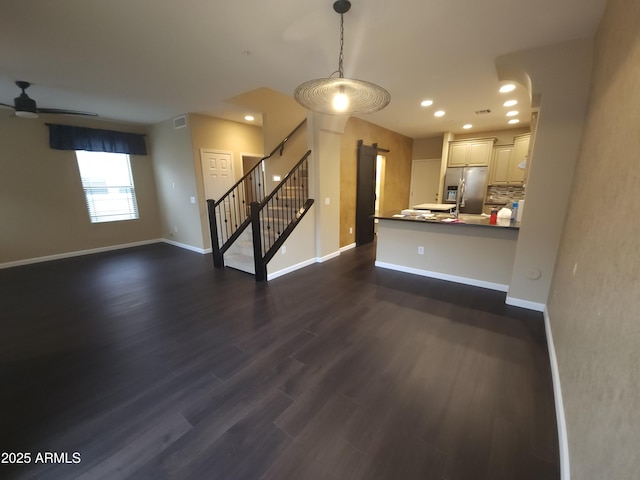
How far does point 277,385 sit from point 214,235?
3.22 m

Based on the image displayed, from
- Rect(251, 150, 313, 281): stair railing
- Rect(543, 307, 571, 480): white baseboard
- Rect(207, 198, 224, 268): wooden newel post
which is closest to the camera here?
Rect(543, 307, 571, 480): white baseboard

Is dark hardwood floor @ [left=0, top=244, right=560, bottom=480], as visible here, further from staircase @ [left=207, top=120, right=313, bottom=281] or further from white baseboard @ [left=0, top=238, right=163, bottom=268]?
white baseboard @ [left=0, top=238, right=163, bottom=268]

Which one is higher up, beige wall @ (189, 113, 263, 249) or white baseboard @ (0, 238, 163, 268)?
beige wall @ (189, 113, 263, 249)

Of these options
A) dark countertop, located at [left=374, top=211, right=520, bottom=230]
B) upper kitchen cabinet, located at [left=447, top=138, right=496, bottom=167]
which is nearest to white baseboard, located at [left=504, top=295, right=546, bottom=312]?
dark countertop, located at [left=374, top=211, right=520, bottom=230]

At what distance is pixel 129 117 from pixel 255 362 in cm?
581

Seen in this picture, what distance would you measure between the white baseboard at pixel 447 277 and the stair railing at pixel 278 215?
68.7 inches

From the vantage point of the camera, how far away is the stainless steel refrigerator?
249 inches

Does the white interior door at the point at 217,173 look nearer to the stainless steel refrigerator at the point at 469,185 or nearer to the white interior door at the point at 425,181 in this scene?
the white interior door at the point at 425,181

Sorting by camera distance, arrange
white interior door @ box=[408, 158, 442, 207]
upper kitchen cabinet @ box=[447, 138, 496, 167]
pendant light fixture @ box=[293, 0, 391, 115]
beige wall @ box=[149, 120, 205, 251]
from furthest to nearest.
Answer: white interior door @ box=[408, 158, 442, 207]
upper kitchen cabinet @ box=[447, 138, 496, 167]
beige wall @ box=[149, 120, 205, 251]
pendant light fixture @ box=[293, 0, 391, 115]

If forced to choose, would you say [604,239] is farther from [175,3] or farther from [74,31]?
[74,31]

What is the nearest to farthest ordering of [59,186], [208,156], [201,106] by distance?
[201,106], [59,186], [208,156]

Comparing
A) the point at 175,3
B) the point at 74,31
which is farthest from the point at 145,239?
the point at 175,3

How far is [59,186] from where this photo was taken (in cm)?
491

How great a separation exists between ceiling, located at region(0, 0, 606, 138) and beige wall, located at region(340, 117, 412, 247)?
137 centimetres
